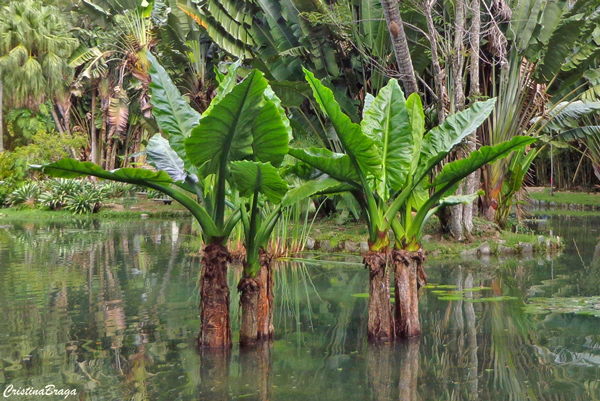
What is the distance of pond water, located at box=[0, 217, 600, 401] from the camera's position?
3.92 meters

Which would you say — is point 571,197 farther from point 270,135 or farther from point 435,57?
point 270,135

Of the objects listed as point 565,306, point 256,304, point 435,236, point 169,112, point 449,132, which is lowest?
point 565,306

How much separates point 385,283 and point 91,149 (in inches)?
1155

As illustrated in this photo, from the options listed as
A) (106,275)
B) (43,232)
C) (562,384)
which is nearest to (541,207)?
(43,232)

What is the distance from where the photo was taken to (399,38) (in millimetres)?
8609

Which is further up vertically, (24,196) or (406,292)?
(24,196)

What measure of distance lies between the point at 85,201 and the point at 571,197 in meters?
18.7

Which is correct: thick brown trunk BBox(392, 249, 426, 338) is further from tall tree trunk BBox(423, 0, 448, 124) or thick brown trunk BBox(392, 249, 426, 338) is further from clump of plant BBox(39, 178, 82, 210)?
clump of plant BBox(39, 178, 82, 210)

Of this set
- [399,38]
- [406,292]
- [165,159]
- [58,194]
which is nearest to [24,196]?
[58,194]

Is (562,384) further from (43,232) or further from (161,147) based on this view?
(43,232)

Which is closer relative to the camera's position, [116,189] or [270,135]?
[270,135]

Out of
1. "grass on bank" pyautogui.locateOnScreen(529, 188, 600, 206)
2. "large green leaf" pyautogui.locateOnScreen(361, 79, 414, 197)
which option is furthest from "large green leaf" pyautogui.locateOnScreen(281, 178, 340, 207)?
"grass on bank" pyautogui.locateOnScreen(529, 188, 600, 206)

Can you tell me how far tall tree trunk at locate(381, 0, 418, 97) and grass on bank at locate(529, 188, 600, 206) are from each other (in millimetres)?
16121

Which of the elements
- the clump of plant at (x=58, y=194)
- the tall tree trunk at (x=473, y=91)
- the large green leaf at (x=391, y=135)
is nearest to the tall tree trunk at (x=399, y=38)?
the tall tree trunk at (x=473, y=91)
